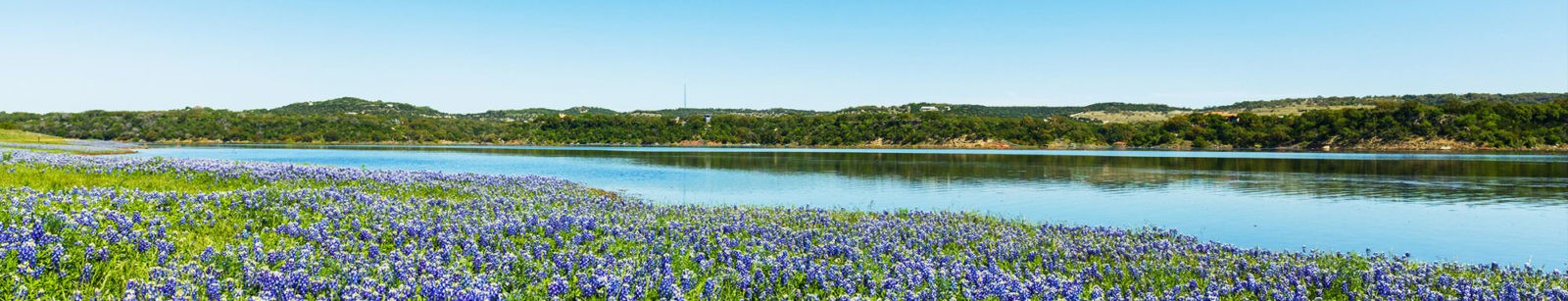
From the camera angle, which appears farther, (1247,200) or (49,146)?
(49,146)

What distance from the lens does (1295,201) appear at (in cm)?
2866

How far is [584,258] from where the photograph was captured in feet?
30.9

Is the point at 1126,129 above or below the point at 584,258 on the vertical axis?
above

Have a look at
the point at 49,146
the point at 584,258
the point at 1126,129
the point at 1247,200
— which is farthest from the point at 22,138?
the point at 1126,129

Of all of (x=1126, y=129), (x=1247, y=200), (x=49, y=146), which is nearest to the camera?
(x=1247, y=200)

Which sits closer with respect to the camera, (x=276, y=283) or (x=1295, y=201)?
(x=276, y=283)

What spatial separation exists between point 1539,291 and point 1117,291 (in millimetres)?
6134

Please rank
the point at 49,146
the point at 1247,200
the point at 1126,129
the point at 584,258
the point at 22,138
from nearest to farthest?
the point at 584,258 < the point at 1247,200 < the point at 49,146 < the point at 22,138 < the point at 1126,129

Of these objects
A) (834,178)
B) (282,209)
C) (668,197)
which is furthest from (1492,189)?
(282,209)

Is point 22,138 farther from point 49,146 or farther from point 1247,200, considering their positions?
point 1247,200

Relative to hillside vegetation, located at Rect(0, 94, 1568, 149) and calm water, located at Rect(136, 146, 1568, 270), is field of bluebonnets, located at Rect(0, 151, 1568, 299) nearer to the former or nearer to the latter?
calm water, located at Rect(136, 146, 1568, 270)

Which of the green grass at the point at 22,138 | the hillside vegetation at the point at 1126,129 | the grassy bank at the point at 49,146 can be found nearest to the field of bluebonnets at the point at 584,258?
the grassy bank at the point at 49,146

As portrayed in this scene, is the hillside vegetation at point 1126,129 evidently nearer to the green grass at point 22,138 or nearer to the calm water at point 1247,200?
the calm water at point 1247,200

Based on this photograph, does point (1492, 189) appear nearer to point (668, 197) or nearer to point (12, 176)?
point (668, 197)
